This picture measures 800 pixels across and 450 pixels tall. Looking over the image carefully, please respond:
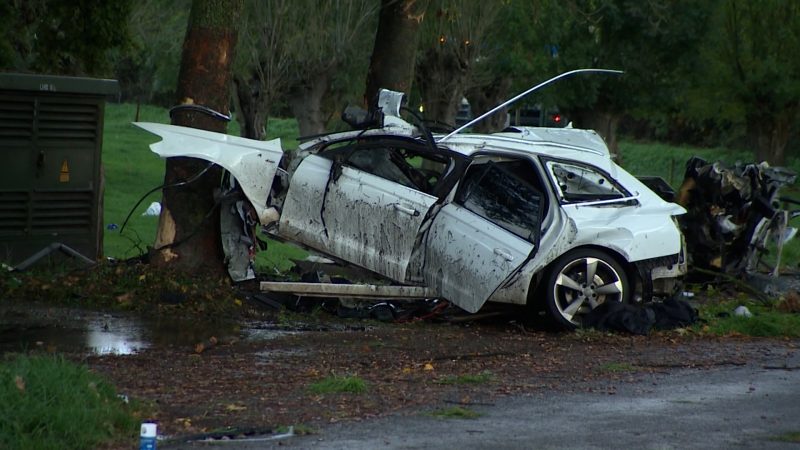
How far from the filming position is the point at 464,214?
36.8ft

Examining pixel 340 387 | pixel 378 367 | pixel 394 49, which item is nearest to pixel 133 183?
pixel 394 49

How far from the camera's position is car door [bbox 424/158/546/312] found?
10.9 m

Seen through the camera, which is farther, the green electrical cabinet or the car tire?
the green electrical cabinet

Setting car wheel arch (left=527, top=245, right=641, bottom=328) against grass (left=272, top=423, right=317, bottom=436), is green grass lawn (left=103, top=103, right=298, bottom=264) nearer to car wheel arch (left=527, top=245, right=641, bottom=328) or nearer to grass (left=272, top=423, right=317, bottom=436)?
car wheel arch (left=527, top=245, right=641, bottom=328)

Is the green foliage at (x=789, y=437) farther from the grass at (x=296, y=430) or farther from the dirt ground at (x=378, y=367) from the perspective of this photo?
the grass at (x=296, y=430)

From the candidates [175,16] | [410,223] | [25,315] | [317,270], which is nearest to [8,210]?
[25,315]

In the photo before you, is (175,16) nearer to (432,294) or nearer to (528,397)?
(432,294)

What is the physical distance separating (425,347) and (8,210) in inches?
196

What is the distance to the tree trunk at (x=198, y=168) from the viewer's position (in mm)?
11922

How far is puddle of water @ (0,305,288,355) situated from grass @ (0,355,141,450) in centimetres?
215

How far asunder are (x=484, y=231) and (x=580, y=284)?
1.01 meters

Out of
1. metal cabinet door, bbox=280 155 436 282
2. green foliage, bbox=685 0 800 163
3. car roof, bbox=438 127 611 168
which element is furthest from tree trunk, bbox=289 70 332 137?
metal cabinet door, bbox=280 155 436 282

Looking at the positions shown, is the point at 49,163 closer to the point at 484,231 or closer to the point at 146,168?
the point at 484,231

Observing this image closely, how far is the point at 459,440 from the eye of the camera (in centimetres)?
662
